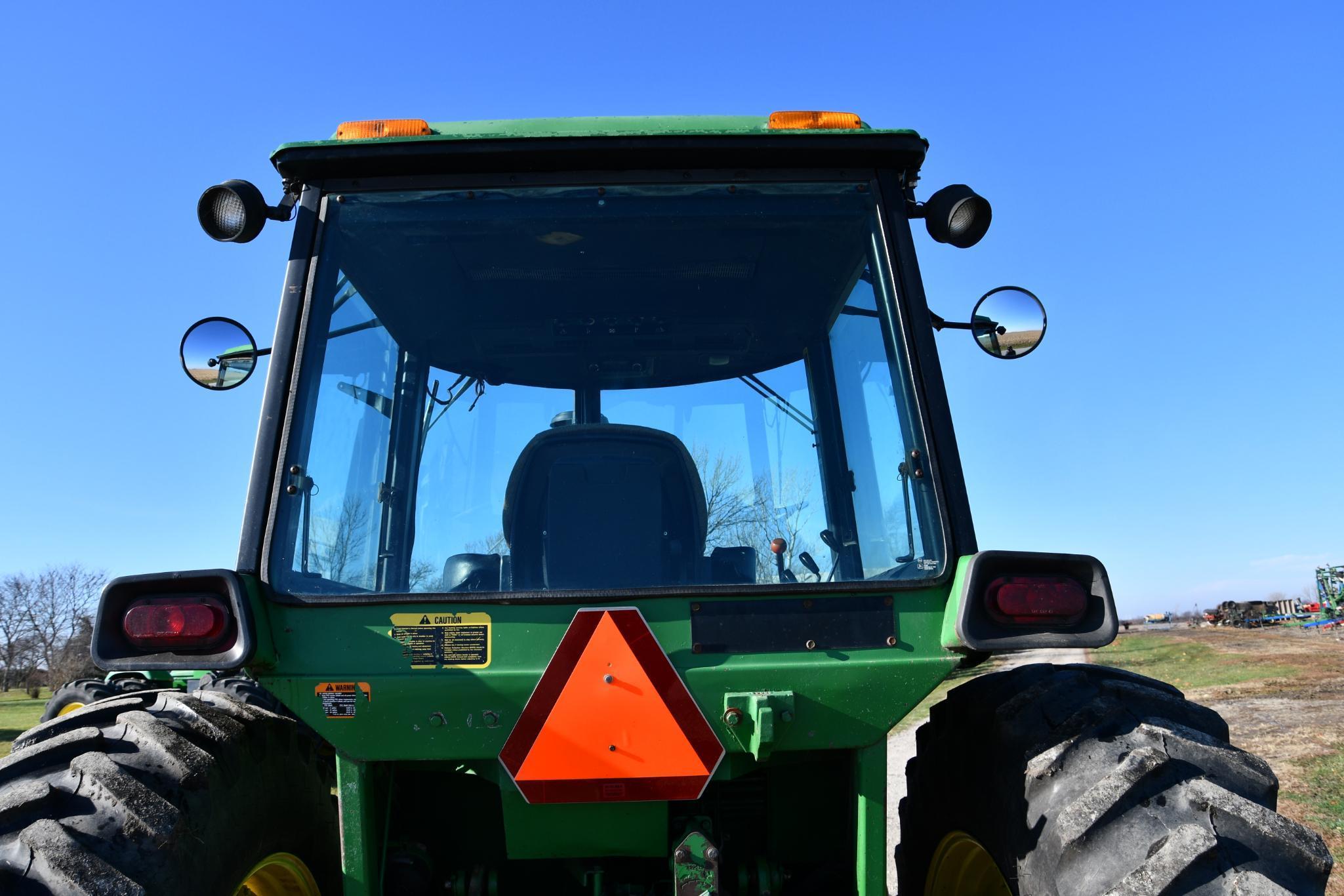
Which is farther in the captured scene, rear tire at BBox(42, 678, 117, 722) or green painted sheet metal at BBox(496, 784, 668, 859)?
rear tire at BBox(42, 678, 117, 722)

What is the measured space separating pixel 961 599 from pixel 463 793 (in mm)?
1583

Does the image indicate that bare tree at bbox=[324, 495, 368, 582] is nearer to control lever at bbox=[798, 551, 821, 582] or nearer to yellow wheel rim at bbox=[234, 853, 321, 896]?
yellow wheel rim at bbox=[234, 853, 321, 896]

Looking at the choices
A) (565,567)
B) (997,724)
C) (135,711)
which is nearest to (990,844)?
(997,724)

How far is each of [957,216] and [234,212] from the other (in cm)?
195

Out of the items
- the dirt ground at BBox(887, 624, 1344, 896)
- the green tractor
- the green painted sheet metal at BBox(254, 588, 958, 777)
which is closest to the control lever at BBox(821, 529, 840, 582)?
the green tractor

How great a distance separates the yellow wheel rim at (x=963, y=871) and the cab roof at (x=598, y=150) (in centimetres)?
177

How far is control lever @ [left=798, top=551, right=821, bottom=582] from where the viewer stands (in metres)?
2.79

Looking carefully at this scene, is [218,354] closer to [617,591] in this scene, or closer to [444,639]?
[444,639]

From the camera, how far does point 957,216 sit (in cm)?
298

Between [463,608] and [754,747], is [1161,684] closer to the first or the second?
[754,747]

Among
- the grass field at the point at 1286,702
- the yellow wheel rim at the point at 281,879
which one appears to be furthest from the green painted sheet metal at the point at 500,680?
the grass field at the point at 1286,702

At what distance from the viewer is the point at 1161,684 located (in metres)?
2.71

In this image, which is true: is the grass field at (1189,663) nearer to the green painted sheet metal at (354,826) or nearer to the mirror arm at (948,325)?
the mirror arm at (948,325)

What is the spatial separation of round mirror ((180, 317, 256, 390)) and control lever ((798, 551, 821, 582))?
154cm
